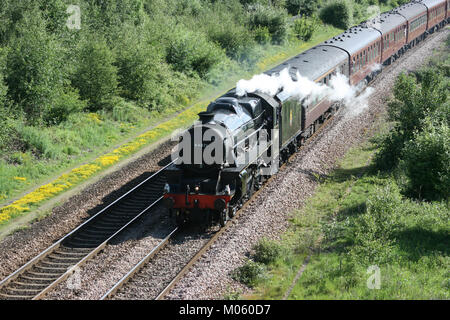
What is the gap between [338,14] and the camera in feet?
204

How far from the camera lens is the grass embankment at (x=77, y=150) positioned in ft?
68.0

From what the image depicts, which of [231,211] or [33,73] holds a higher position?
[33,73]

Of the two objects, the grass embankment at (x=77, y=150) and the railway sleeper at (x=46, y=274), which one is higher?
the railway sleeper at (x=46, y=274)

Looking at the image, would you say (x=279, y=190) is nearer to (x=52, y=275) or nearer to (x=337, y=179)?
(x=337, y=179)

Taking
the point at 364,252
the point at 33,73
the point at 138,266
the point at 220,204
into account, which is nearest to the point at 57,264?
the point at 138,266

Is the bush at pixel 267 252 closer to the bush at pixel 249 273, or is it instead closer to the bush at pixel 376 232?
the bush at pixel 249 273

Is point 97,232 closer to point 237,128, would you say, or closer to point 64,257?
point 64,257

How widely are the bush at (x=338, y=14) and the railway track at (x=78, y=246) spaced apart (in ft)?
160

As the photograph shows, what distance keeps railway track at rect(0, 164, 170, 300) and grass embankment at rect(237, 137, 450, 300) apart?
5.73m

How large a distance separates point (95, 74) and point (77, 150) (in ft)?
19.4

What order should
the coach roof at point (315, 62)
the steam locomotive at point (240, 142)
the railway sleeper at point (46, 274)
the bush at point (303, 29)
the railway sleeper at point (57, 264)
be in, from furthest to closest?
the bush at point (303, 29), the coach roof at point (315, 62), the steam locomotive at point (240, 142), the railway sleeper at point (57, 264), the railway sleeper at point (46, 274)

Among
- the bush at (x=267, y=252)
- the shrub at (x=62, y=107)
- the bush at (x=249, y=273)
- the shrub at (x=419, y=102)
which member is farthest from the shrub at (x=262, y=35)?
the bush at (x=249, y=273)

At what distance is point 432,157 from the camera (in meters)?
17.0

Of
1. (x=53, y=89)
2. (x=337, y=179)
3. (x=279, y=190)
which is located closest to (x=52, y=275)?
(x=279, y=190)
